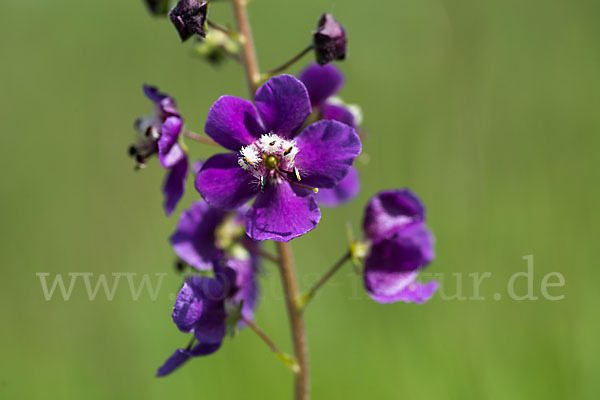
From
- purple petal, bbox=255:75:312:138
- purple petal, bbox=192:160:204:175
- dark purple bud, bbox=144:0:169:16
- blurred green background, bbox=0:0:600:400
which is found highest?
dark purple bud, bbox=144:0:169:16

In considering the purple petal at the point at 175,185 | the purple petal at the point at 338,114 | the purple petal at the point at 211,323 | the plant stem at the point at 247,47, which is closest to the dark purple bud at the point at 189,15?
the plant stem at the point at 247,47

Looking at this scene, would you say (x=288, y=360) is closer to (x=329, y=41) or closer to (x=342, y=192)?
(x=342, y=192)

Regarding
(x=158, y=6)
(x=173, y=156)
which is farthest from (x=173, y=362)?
(x=158, y=6)

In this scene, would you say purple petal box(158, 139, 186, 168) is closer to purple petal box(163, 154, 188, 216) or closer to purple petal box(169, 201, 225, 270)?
purple petal box(163, 154, 188, 216)

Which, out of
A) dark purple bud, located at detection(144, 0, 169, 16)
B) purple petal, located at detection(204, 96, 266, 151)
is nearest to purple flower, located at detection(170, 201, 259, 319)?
purple petal, located at detection(204, 96, 266, 151)

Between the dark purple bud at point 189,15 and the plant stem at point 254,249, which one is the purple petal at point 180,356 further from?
the dark purple bud at point 189,15

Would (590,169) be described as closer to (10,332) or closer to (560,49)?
(560,49)
